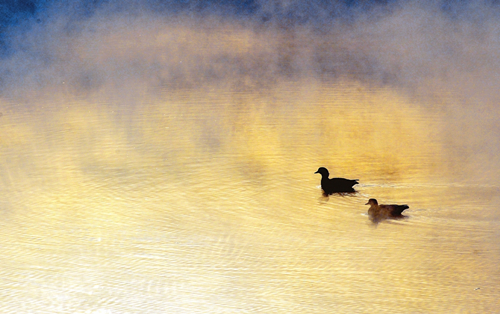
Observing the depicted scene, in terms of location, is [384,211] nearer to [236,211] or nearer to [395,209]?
[395,209]

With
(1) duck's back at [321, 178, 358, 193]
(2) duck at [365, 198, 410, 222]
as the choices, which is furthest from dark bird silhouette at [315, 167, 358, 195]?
(2) duck at [365, 198, 410, 222]

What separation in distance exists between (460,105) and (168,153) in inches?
59.3

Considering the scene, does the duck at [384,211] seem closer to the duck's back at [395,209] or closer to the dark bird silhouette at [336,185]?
the duck's back at [395,209]

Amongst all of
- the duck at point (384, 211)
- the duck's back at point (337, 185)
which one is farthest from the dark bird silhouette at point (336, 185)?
the duck at point (384, 211)

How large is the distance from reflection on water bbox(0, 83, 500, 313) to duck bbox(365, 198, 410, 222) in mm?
35

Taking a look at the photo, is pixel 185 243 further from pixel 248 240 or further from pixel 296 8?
pixel 296 8

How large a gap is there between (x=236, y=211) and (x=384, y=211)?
19.6 inches

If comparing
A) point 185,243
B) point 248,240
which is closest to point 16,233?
point 185,243

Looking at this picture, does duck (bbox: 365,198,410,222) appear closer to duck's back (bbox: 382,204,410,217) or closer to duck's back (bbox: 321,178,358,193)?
duck's back (bbox: 382,204,410,217)

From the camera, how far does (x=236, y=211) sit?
246 centimetres

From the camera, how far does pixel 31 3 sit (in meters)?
4.53

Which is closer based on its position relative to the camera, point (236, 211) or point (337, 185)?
point (236, 211)

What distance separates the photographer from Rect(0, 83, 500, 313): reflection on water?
192 centimetres

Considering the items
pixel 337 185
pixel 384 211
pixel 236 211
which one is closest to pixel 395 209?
pixel 384 211
